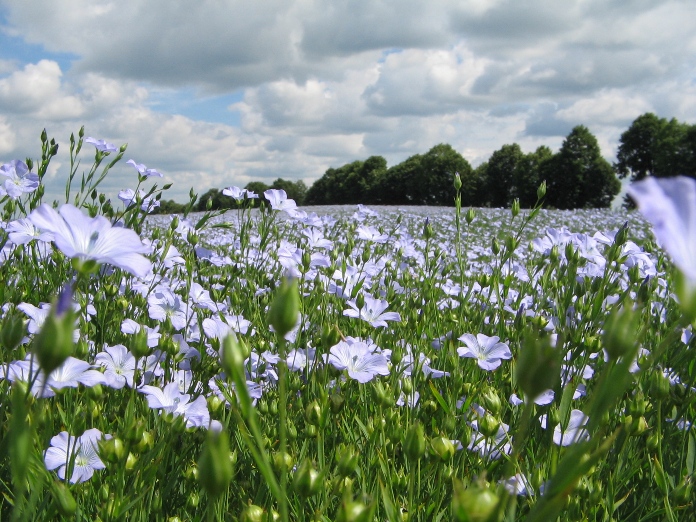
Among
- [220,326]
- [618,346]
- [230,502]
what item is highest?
[618,346]

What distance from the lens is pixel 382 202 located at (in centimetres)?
5619

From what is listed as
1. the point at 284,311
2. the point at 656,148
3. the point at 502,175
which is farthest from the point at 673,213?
the point at 502,175

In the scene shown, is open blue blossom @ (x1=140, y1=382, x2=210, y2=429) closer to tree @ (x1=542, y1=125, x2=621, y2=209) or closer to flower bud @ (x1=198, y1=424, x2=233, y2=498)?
flower bud @ (x1=198, y1=424, x2=233, y2=498)

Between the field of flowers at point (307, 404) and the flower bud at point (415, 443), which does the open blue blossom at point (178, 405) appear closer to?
the field of flowers at point (307, 404)

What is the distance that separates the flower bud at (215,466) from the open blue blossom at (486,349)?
1369mm

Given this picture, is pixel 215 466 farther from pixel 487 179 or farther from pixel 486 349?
pixel 487 179

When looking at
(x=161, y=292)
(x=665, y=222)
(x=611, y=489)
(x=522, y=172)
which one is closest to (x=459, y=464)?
(x=611, y=489)

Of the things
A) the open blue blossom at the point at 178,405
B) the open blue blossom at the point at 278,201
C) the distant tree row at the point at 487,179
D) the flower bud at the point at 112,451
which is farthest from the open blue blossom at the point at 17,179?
the distant tree row at the point at 487,179

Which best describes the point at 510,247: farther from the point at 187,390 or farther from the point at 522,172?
the point at 522,172

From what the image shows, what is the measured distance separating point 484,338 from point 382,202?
5451 cm

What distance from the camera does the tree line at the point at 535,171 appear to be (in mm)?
41562

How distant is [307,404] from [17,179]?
1638mm

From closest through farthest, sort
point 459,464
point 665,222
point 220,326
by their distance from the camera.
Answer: point 665,222 → point 459,464 → point 220,326

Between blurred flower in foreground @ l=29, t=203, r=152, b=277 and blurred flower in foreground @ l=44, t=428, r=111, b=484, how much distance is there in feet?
1.88
